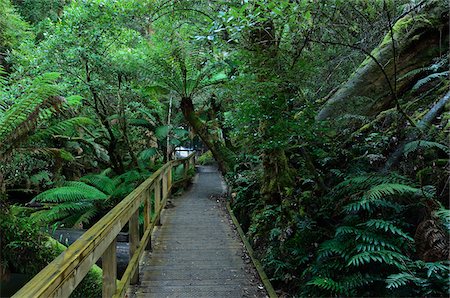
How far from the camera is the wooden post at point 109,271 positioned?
1857 mm

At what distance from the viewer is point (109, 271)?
6.17ft

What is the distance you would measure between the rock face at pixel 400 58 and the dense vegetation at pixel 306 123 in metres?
0.02

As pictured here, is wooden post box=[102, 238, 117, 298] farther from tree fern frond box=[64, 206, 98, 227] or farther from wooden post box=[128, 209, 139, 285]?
tree fern frond box=[64, 206, 98, 227]

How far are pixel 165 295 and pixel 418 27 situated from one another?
4318 mm

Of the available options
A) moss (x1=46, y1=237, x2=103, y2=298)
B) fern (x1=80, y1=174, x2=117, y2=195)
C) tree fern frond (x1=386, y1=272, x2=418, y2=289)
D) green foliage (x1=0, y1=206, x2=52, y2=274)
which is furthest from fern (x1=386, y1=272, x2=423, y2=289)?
fern (x1=80, y1=174, x2=117, y2=195)

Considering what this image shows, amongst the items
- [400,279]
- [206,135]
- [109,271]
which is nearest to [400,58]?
[400,279]

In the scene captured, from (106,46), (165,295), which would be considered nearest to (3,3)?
(106,46)

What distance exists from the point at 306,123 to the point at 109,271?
Answer: 2220mm

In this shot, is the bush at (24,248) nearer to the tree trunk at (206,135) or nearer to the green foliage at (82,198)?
the green foliage at (82,198)

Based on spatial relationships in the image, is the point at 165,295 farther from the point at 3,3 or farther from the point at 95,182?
the point at 3,3

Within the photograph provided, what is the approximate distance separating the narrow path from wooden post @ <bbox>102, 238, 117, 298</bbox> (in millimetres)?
785

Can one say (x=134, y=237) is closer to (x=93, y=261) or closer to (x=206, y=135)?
(x=93, y=261)

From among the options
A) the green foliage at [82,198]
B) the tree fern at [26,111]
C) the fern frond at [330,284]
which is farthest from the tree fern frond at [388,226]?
the green foliage at [82,198]

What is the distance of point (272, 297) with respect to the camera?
8.36 ft
